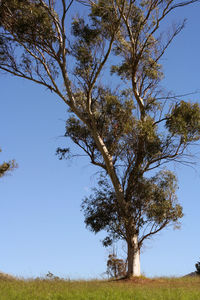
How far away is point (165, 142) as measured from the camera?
16.1 m

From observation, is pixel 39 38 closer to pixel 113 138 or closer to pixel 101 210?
pixel 113 138

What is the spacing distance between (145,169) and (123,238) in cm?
312

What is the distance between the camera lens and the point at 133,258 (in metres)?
14.7

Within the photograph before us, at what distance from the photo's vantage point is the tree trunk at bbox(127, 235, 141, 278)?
47.8ft

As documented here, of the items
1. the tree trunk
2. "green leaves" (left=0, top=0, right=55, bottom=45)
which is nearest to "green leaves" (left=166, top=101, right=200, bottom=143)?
the tree trunk

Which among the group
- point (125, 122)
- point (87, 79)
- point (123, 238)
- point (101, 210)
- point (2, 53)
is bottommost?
point (123, 238)

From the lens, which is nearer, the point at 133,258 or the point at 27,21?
the point at 133,258

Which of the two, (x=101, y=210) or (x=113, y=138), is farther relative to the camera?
(x=113, y=138)

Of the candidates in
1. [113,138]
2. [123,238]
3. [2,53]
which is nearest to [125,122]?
[113,138]

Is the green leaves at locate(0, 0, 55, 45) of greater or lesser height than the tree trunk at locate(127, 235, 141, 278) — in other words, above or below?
above

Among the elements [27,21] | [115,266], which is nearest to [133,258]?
[115,266]

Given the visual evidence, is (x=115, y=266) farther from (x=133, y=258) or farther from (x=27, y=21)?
(x=27, y=21)

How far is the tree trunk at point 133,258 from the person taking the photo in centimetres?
1456

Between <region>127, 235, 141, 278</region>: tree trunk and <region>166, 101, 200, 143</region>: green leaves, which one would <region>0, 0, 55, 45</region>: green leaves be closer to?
<region>166, 101, 200, 143</region>: green leaves
